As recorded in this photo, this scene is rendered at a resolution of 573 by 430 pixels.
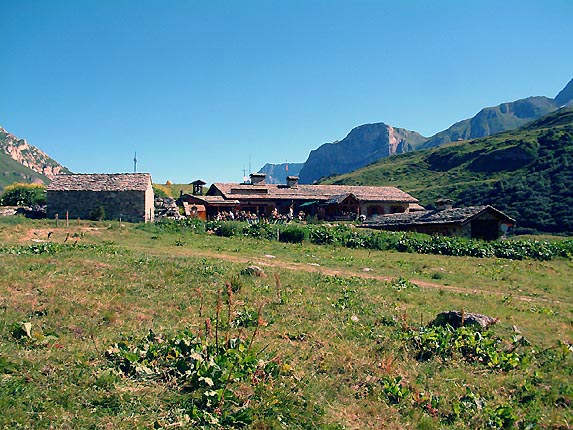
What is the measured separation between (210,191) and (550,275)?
4044 cm

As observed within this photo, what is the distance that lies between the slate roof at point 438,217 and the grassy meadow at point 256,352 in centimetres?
1921

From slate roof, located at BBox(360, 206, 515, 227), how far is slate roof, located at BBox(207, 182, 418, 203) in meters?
10.3

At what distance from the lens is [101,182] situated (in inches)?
1578

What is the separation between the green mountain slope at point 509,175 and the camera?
64.8 metres

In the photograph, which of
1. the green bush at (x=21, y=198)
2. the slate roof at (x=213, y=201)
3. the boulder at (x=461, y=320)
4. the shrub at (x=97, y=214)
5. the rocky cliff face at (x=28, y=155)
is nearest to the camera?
the boulder at (x=461, y=320)

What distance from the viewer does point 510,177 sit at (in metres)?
79.9

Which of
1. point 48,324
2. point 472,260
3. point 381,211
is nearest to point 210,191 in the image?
point 381,211

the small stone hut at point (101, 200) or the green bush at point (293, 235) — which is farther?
the small stone hut at point (101, 200)

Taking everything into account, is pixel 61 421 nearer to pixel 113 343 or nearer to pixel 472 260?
pixel 113 343

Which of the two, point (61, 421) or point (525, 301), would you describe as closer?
point (61, 421)

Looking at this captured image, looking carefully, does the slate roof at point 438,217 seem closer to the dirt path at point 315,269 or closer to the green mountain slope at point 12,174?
the dirt path at point 315,269

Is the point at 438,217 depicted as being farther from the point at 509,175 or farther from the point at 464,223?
the point at 509,175

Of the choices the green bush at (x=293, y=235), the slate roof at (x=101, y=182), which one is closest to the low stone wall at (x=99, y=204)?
the slate roof at (x=101, y=182)

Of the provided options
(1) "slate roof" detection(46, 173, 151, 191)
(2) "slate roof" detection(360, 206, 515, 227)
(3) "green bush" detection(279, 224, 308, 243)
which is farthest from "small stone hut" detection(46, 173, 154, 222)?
(2) "slate roof" detection(360, 206, 515, 227)
